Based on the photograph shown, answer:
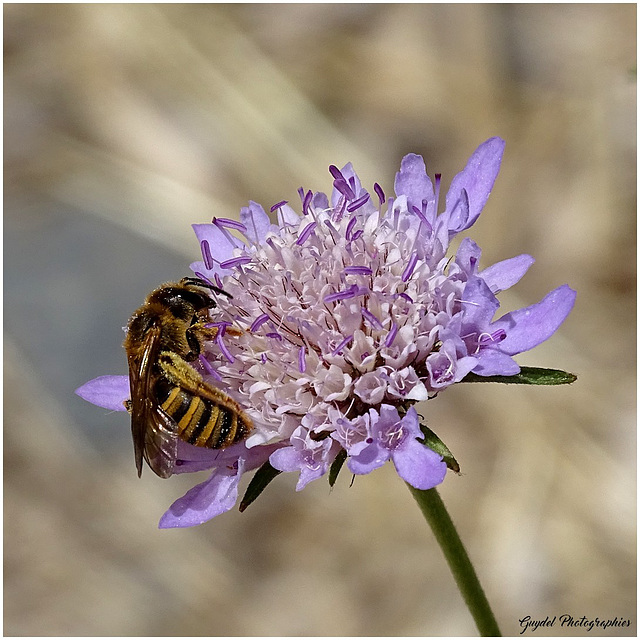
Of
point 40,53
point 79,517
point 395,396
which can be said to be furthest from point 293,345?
point 40,53

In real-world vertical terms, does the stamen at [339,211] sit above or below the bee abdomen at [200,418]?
above

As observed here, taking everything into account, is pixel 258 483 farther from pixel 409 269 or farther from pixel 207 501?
pixel 409 269

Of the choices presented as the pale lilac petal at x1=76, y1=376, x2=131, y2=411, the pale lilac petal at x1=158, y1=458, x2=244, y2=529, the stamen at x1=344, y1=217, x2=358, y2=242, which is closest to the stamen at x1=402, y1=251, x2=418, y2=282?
the stamen at x1=344, y1=217, x2=358, y2=242

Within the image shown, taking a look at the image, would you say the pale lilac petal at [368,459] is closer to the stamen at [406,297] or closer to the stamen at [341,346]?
the stamen at [341,346]

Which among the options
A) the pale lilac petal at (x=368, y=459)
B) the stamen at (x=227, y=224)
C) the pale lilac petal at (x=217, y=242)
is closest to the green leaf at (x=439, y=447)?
the pale lilac petal at (x=368, y=459)

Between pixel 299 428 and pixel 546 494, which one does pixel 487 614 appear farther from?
pixel 546 494

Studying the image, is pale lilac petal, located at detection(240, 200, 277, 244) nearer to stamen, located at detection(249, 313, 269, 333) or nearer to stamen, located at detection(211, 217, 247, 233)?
stamen, located at detection(211, 217, 247, 233)
